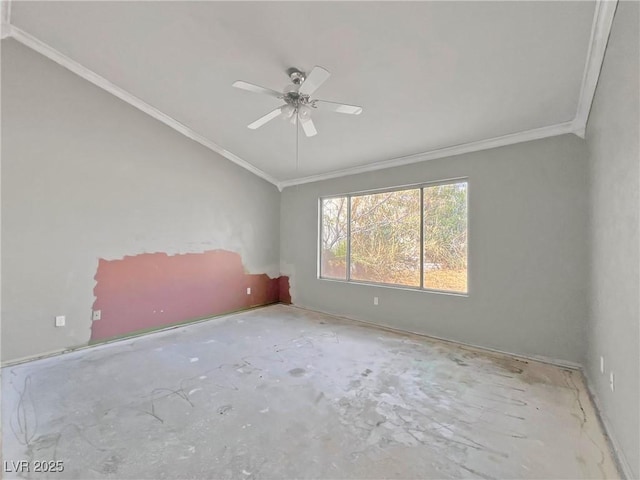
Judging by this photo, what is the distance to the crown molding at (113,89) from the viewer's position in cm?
292

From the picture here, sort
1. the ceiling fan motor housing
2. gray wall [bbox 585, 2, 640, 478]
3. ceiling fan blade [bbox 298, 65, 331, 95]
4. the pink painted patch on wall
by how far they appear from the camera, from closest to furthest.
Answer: gray wall [bbox 585, 2, 640, 478], ceiling fan blade [bbox 298, 65, 331, 95], the ceiling fan motor housing, the pink painted patch on wall

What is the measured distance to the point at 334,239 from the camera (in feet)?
16.7

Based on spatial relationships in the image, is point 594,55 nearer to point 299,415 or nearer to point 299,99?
point 299,99

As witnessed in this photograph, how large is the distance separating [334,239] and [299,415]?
3.35 metres

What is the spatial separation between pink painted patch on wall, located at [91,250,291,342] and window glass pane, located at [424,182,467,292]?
3184 mm

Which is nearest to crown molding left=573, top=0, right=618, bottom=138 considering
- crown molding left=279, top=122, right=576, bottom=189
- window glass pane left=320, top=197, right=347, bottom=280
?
crown molding left=279, top=122, right=576, bottom=189

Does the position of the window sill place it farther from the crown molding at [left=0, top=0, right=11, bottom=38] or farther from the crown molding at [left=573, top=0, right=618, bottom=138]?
the crown molding at [left=0, top=0, right=11, bottom=38]

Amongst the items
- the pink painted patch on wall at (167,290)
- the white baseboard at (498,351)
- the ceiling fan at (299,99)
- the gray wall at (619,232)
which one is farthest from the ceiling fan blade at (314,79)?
the white baseboard at (498,351)

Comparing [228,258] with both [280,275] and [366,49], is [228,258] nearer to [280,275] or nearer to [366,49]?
[280,275]

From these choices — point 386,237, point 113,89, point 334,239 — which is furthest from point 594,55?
point 113,89

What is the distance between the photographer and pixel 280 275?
5.84 metres

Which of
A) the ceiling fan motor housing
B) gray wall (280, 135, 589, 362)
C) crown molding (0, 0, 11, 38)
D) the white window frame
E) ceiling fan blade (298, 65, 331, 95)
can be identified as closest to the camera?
ceiling fan blade (298, 65, 331, 95)

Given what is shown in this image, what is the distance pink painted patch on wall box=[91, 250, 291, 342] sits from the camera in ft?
11.6

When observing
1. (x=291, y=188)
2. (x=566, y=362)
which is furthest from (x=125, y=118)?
(x=566, y=362)
